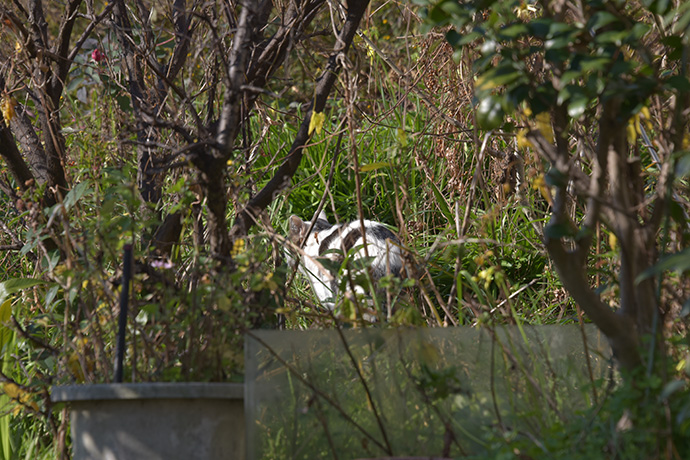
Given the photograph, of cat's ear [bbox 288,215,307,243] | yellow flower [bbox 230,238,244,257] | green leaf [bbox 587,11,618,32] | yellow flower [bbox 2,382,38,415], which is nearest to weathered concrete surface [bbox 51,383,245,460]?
yellow flower [bbox 230,238,244,257]

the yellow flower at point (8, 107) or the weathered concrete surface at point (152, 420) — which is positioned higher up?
the yellow flower at point (8, 107)

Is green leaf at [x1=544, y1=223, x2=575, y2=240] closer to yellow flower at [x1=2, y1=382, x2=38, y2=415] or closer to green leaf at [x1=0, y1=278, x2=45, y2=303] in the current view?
yellow flower at [x1=2, y1=382, x2=38, y2=415]

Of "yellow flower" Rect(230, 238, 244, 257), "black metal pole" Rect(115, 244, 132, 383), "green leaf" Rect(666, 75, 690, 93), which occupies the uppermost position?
"green leaf" Rect(666, 75, 690, 93)

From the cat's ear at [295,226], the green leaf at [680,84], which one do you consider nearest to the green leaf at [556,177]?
the green leaf at [680,84]

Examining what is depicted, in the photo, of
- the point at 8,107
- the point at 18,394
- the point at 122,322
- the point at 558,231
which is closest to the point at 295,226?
the point at 8,107

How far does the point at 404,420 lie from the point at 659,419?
1.88ft

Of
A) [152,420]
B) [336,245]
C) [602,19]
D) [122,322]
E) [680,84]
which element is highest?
[336,245]

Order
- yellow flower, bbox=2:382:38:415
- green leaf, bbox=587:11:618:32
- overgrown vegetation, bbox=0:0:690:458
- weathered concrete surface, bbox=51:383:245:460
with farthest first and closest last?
yellow flower, bbox=2:382:38:415
weathered concrete surface, bbox=51:383:245:460
overgrown vegetation, bbox=0:0:690:458
green leaf, bbox=587:11:618:32

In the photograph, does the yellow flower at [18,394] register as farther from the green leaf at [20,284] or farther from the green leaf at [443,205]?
the green leaf at [443,205]

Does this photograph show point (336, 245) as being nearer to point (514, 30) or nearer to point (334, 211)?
point (334, 211)

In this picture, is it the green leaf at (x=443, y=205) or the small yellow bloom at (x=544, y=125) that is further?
the green leaf at (x=443, y=205)

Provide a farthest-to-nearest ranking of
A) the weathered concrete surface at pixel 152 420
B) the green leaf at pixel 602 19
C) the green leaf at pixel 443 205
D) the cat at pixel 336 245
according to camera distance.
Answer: the green leaf at pixel 443 205 < the cat at pixel 336 245 < the weathered concrete surface at pixel 152 420 < the green leaf at pixel 602 19

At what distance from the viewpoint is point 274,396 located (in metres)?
1.62

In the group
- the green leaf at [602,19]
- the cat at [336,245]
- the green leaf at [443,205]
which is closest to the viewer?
the green leaf at [602,19]
